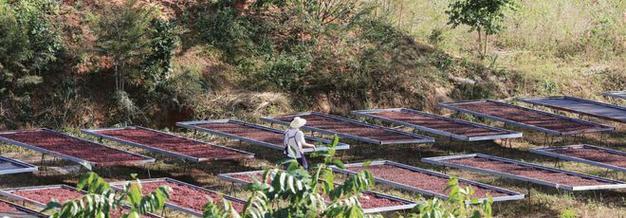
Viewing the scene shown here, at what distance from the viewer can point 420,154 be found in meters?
20.0

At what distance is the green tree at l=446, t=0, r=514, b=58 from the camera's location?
2425 cm

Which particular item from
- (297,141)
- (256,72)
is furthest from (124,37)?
(297,141)

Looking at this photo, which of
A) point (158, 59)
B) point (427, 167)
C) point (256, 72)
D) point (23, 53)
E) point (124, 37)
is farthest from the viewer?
point (256, 72)

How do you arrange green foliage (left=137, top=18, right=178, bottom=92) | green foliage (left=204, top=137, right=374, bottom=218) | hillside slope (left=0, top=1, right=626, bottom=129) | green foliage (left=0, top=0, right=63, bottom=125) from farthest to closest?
1. green foliage (left=137, top=18, right=178, bottom=92)
2. hillside slope (left=0, top=1, right=626, bottom=129)
3. green foliage (left=0, top=0, right=63, bottom=125)
4. green foliage (left=204, top=137, right=374, bottom=218)

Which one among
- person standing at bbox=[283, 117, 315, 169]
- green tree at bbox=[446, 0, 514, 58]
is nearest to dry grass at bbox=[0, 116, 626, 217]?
person standing at bbox=[283, 117, 315, 169]

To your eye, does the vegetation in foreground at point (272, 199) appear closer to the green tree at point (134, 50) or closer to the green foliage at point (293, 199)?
the green foliage at point (293, 199)

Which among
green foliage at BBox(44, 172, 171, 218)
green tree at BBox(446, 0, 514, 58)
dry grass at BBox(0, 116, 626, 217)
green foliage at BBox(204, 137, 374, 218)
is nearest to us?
green foliage at BBox(44, 172, 171, 218)

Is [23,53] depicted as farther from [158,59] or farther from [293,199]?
[293,199]

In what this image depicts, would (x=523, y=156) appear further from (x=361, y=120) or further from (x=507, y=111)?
(x=361, y=120)

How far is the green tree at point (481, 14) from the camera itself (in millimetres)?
24250

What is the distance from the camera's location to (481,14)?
24.3m

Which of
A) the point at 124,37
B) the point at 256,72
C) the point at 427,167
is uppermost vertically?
the point at 124,37

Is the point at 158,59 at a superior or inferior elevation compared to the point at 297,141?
superior

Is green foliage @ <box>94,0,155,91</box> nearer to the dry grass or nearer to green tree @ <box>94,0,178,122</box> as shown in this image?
green tree @ <box>94,0,178,122</box>
